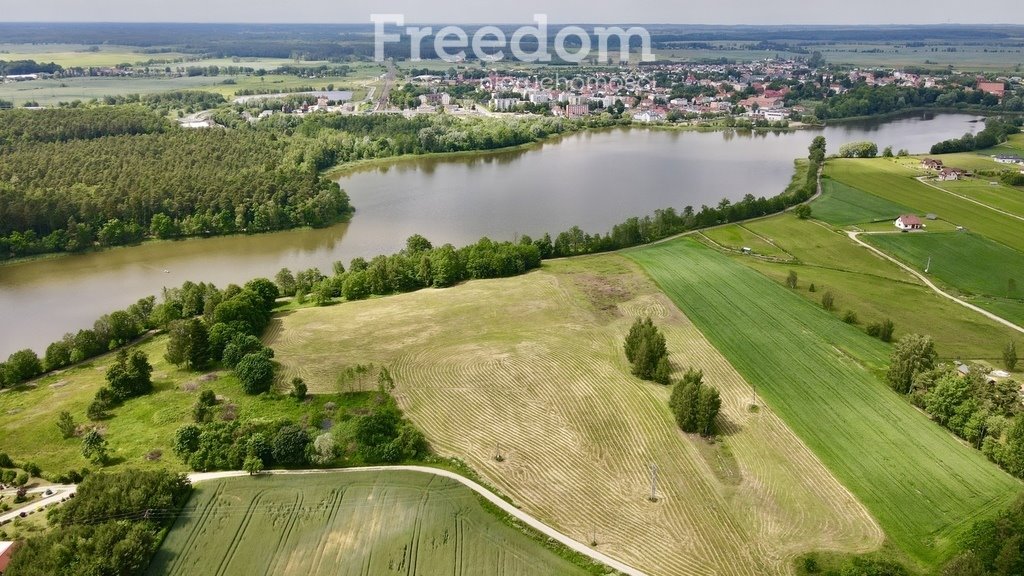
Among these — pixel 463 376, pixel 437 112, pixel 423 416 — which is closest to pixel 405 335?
pixel 463 376

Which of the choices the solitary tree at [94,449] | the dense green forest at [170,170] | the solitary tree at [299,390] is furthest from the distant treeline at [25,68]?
the solitary tree at [299,390]

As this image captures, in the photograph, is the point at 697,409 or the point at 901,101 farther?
the point at 901,101

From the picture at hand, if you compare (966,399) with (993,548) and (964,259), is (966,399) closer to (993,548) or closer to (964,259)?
(993,548)

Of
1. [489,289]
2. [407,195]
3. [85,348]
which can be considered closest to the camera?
[85,348]

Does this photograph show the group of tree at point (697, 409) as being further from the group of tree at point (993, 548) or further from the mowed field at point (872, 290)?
the mowed field at point (872, 290)

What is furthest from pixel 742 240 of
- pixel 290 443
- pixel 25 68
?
pixel 25 68

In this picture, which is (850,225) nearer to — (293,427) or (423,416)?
(423,416)

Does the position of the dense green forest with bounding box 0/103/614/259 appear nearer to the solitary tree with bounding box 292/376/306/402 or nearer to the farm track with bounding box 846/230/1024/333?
the solitary tree with bounding box 292/376/306/402
